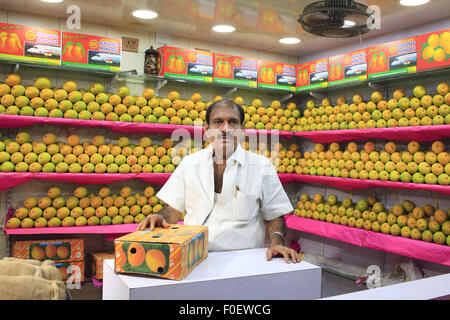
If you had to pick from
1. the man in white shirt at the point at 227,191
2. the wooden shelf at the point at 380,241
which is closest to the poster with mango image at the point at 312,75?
the wooden shelf at the point at 380,241

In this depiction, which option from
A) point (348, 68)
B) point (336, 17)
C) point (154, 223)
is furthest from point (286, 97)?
point (154, 223)

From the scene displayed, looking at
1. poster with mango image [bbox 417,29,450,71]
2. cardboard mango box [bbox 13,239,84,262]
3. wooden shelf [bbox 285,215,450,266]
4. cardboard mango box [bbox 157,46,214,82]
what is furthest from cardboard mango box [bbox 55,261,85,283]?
poster with mango image [bbox 417,29,450,71]

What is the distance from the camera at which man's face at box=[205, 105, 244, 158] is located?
6.54 feet

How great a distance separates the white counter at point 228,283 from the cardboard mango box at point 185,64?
3466mm

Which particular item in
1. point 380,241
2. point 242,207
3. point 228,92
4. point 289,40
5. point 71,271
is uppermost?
point 289,40

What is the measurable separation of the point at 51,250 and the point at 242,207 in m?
2.82

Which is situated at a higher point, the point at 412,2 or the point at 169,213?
the point at 412,2

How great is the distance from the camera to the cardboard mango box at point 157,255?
→ 3.60 feet

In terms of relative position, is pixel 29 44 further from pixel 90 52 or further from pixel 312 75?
pixel 312 75

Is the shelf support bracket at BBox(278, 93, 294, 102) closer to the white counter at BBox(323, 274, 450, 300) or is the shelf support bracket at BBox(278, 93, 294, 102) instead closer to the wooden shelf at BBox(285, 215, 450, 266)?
the wooden shelf at BBox(285, 215, 450, 266)

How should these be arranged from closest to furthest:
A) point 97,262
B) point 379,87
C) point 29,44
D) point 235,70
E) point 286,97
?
point 29,44 < point 97,262 < point 379,87 < point 235,70 < point 286,97

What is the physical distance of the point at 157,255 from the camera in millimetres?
1118

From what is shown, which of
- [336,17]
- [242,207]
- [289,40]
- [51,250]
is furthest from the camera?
[289,40]
